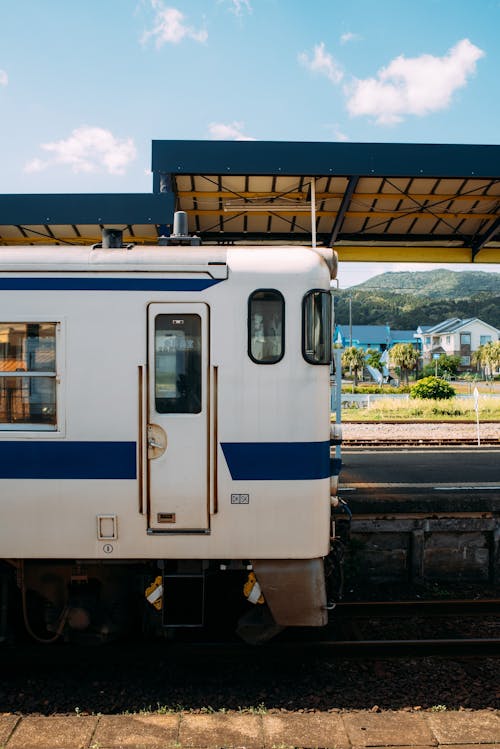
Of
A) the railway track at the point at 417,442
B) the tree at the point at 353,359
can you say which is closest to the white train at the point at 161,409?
the railway track at the point at 417,442

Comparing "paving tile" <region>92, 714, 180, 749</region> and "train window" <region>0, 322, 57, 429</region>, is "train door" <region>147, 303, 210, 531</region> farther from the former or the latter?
"paving tile" <region>92, 714, 180, 749</region>

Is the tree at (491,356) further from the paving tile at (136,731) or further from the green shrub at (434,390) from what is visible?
the paving tile at (136,731)

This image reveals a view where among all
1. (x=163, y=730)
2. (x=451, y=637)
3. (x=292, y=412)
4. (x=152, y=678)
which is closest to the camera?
(x=163, y=730)

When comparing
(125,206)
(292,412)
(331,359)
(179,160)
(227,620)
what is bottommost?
(227,620)

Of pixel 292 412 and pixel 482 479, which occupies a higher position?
pixel 292 412

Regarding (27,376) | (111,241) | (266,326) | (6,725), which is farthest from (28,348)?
(6,725)

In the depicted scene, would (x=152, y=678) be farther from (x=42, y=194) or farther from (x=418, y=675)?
(x=42, y=194)

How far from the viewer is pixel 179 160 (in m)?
10.2

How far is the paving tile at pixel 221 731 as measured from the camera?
4.62m

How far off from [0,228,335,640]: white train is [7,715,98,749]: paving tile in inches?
50.9

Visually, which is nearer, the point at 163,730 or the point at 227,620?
the point at 163,730

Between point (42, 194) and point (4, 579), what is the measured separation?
689 centimetres

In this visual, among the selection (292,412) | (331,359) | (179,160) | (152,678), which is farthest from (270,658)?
(179,160)

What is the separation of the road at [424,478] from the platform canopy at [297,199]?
472cm
